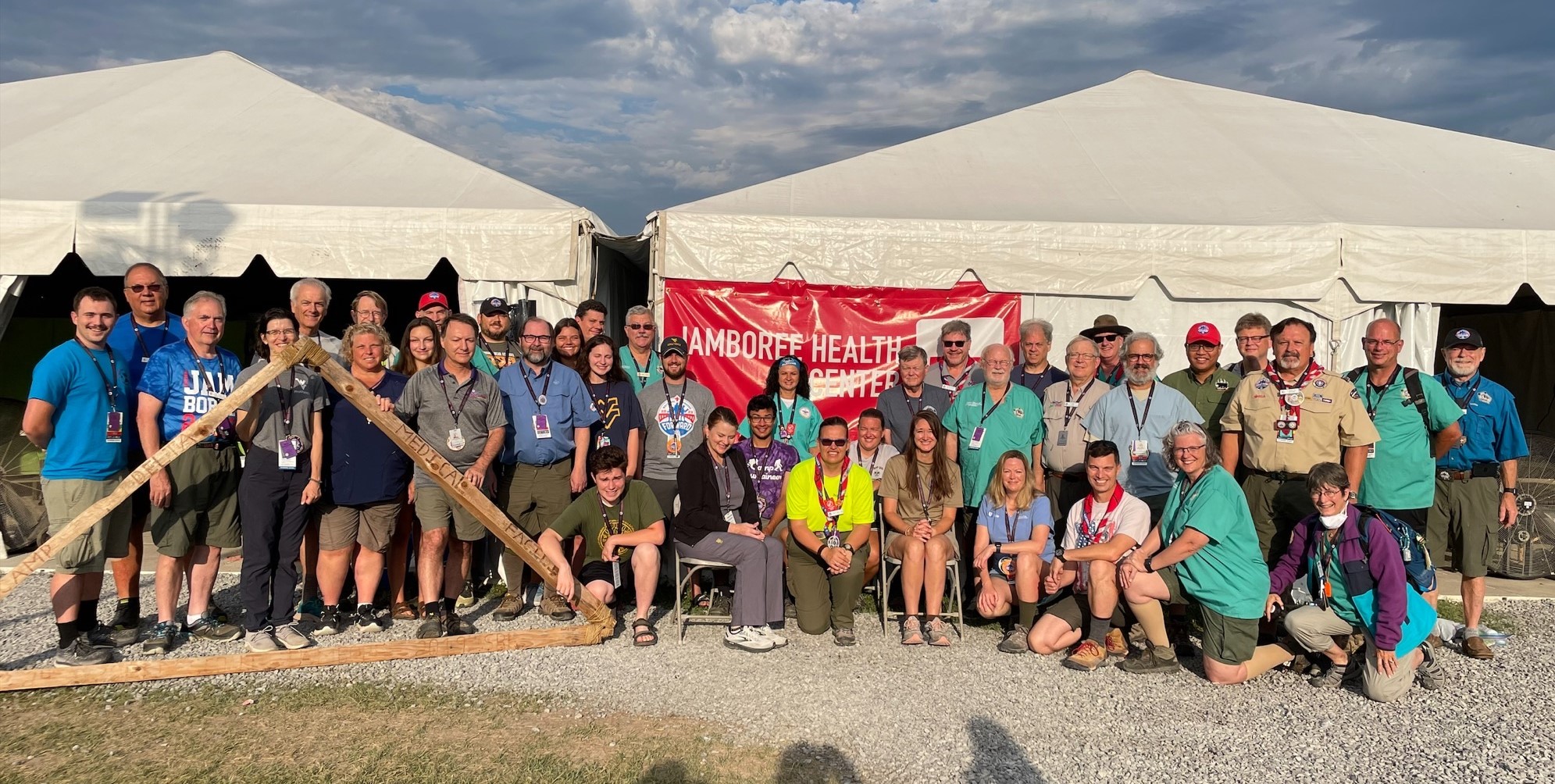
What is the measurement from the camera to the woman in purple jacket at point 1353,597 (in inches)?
150

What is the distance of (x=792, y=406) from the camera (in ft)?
17.4

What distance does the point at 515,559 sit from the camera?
4.93m

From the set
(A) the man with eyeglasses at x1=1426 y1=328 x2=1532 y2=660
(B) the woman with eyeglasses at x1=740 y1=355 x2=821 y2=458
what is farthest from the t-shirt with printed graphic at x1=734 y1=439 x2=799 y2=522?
(A) the man with eyeglasses at x1=1426 y1=328 x2=1532 y2=660

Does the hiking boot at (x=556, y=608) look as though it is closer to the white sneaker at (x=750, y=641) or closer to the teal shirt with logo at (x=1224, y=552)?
the white sneaker at (x=750, y=641)

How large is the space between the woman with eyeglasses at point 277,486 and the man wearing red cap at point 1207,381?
4.49m

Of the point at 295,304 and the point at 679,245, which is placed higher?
the point at 679,245

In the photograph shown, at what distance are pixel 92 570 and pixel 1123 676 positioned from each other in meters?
4.69

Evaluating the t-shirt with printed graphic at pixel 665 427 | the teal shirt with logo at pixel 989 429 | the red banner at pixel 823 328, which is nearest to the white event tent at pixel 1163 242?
the red banner at pixel 823 328

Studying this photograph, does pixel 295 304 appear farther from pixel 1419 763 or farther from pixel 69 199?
pixel 1419 763

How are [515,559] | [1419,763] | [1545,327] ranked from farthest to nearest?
[1545,327], [515,559], [1419,763]

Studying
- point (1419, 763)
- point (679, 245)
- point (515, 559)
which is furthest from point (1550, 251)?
point (515, 559)

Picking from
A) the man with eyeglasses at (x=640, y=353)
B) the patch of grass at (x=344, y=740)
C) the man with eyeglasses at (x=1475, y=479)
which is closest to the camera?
the patch of grass at (x=344, y=740)

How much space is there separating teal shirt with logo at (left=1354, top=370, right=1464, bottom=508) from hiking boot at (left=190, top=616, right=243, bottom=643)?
567 cm

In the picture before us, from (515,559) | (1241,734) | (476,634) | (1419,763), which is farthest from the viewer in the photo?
(515,559)
